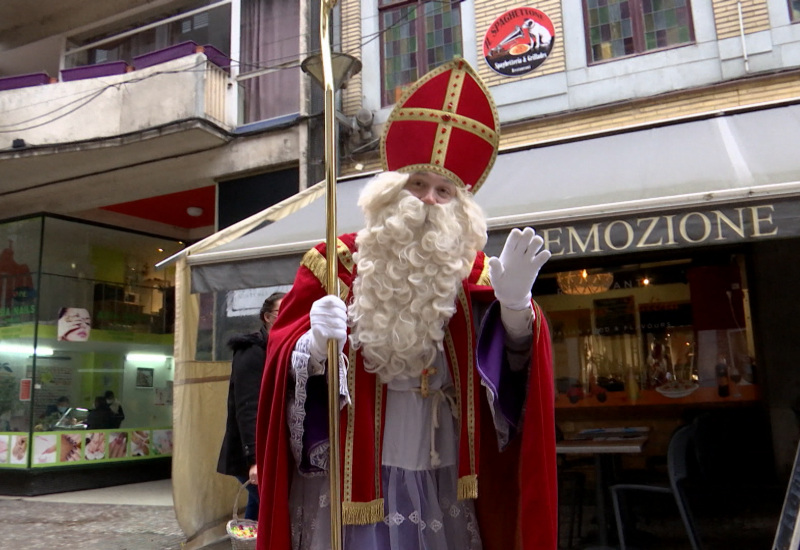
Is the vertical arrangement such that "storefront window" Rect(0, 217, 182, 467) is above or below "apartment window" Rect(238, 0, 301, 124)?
below

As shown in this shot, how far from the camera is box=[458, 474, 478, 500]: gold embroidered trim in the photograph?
2.27 m

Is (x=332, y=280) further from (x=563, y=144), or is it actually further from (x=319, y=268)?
(x=563, y=144)

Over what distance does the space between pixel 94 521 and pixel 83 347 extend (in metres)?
3.68

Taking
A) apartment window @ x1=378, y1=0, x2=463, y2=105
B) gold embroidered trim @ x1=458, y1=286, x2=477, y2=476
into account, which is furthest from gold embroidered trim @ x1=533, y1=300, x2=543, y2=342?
apartment window @ x1=378, y1=0, x2=463, y2=105

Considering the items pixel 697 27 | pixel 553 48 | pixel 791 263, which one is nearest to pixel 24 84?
pixel 553 48

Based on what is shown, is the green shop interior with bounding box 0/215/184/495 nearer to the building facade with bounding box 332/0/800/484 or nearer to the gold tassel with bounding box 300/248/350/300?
the building facade with bounding box 332/0/800/484

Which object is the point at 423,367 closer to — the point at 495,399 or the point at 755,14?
the point at 495,399

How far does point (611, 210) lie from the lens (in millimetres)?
4426

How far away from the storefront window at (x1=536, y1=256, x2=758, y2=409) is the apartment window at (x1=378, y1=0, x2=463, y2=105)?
295cm

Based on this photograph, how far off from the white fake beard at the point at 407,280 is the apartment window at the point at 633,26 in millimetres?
6014

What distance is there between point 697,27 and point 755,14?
54 cm

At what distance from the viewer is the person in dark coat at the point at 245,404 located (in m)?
4.85

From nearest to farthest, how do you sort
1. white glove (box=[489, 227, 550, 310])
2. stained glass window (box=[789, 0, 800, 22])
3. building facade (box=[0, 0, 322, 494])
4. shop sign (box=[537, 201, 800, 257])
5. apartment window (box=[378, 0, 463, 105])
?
white glove (box=[489, 227, 550, 310]) → shop sign (box=[537, 201, 800, 257]) → stained glass window (box=[789, 0, 800, 22]) → apartment window (box=[378, 0, 463, 105]) → building facade (box=[0, 0, 322, 494])

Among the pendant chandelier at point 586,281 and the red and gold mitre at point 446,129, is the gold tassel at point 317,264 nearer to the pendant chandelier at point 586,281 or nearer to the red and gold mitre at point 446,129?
the red and gold mitre at point 446,129
